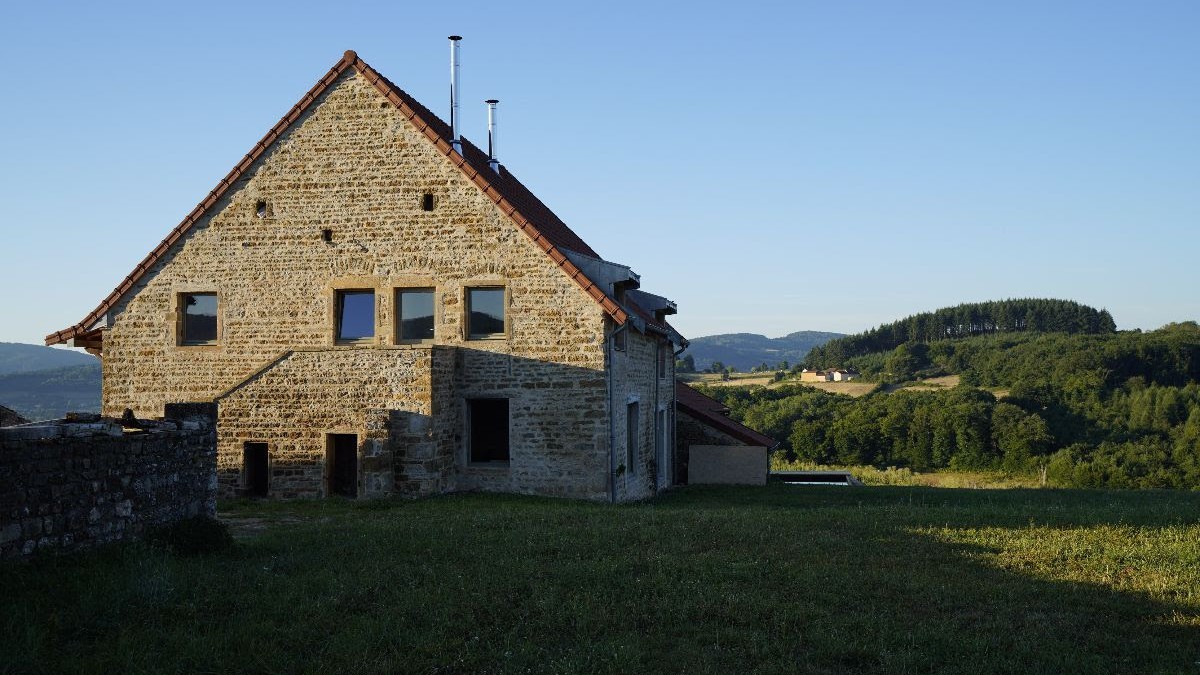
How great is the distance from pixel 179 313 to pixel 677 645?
15954 mm

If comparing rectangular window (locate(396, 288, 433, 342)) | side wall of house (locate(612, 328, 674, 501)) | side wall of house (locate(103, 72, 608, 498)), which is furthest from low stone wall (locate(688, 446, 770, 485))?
rectangular window (locate(396, 288, 433, 342))

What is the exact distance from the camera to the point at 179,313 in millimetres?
19094

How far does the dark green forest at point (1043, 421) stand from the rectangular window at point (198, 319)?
41360 mm

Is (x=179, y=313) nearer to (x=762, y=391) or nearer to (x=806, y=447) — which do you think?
(x=806, y=447)

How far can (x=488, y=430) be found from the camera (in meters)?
17.8

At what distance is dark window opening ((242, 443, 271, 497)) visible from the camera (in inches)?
686

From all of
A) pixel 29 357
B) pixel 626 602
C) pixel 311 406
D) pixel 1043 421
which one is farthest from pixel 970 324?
pixel 29 357

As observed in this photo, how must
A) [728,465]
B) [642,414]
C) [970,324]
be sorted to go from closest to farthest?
[642,414] → [728,465] → [970,324]

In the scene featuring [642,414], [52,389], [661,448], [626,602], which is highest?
[52,389]

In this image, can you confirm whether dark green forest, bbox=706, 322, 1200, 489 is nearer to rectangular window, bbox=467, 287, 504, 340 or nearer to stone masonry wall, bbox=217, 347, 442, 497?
rectangular window, bbox=467, 287, 504, 340

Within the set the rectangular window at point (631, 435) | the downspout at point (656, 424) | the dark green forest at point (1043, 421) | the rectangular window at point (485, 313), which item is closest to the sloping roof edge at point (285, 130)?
the rectangular window at point (485, 313)

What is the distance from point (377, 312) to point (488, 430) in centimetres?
335

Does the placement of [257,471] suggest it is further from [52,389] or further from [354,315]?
[52,389]

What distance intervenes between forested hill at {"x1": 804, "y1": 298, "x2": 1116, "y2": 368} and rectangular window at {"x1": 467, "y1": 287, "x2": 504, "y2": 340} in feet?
305
